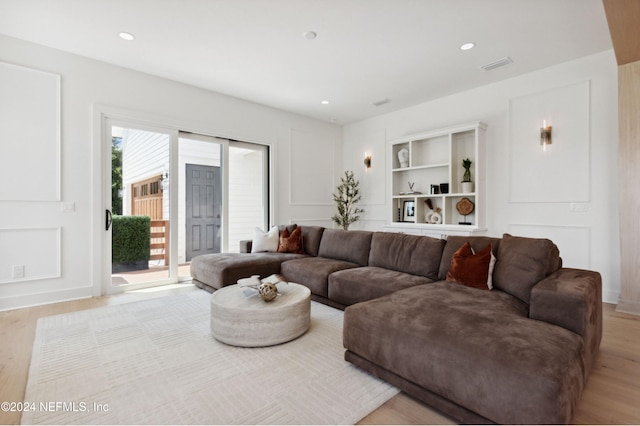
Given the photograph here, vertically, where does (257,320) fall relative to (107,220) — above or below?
below

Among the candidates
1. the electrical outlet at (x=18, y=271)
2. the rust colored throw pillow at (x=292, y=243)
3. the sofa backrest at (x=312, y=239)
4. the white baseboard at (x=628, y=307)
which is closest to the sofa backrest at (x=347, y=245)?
the sofa backrest at (x=312, y=239)

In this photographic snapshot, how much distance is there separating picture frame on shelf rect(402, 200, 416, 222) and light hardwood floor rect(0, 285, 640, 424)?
2.76 m

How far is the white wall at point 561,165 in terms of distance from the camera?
3650mm

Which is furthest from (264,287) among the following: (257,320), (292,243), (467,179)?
(467,179)

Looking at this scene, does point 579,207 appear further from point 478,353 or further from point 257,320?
point 257,320

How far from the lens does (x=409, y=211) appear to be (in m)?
5.60

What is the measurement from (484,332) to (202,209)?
4370 millimetres

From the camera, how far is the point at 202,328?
279 centimetres

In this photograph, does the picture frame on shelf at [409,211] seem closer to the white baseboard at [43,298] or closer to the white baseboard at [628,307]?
the white baseboard at [628,307]

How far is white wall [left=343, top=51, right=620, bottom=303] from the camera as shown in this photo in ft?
12.0

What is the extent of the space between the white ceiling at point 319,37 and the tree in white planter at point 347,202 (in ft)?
7.71

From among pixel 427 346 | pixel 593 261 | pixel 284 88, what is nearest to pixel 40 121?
pixel 284 88

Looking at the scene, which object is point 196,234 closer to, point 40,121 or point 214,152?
point 214,152

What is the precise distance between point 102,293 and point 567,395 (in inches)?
182
